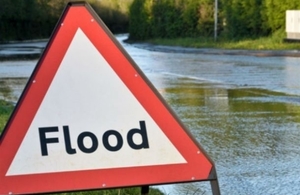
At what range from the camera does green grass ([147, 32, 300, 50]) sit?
36825 millimetres

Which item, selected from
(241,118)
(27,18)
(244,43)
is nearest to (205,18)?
(244,43)

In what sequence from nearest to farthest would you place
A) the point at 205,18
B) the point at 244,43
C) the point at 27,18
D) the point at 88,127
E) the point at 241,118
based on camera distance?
1. the point at 88,127
2. the point at 241,118
3. the point at 244,43
4. the point at 205,18
5. the point at 27,18

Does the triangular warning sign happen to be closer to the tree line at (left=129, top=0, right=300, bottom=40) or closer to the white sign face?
the white sign face

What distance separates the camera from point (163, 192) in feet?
21.2

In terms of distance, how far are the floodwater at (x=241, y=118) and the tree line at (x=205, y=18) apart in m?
18.8

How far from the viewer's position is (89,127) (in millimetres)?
3367

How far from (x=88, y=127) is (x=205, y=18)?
48346 millimetres

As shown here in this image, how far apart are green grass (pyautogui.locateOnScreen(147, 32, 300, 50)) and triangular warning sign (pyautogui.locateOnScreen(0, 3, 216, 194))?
32112mm

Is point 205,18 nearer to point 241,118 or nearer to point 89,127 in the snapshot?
point 241,118

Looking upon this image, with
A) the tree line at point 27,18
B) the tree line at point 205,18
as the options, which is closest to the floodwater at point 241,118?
the tree line at point 205,18

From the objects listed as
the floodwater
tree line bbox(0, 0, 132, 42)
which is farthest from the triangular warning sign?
tree line bbox(0, 0, 132, 42)

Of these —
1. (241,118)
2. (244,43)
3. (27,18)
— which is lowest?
(27,18)

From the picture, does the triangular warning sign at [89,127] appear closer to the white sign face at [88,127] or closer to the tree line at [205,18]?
the white sign face at [88,127]

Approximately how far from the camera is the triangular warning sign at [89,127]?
3.34 m
